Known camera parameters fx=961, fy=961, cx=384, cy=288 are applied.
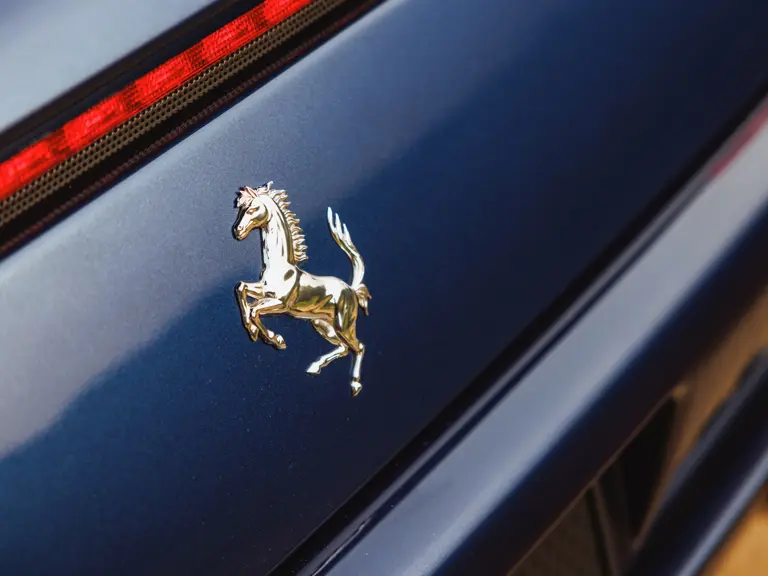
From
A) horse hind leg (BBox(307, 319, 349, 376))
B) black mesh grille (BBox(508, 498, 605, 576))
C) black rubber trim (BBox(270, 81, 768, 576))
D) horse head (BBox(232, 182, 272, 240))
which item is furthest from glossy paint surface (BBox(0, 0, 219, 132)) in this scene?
black mesh grille (BBox(508, 498, 605, 576))

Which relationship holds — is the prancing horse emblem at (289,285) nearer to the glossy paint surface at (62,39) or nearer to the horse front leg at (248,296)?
the horse front leg at (248,296)

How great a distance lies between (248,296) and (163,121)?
0.46ft

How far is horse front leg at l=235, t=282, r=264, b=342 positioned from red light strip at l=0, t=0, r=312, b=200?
146mm

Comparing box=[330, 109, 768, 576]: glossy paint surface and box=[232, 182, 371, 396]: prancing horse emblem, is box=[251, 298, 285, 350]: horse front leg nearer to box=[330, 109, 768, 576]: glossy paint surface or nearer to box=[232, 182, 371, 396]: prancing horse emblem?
box=[232, 182, 371, 396]: prancing horse emblem

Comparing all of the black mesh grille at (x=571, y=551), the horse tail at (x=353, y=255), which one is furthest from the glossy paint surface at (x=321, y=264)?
the black mesh grille at (x=571, y=551)

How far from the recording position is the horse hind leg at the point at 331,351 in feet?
2.50

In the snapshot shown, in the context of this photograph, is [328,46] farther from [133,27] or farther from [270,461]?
[270,461]

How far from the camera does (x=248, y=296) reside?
2.34 feet

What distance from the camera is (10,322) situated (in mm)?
633

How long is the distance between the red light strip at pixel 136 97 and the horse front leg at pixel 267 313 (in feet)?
0.54

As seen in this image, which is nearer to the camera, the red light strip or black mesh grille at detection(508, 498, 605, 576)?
the red light strip

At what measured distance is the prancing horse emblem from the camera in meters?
0.71

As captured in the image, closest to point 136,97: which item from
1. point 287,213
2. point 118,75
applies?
point 118,75

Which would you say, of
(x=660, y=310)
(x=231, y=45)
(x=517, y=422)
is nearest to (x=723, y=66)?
(x=660, y=310)
